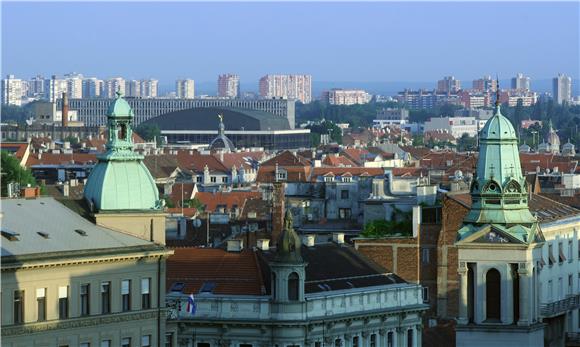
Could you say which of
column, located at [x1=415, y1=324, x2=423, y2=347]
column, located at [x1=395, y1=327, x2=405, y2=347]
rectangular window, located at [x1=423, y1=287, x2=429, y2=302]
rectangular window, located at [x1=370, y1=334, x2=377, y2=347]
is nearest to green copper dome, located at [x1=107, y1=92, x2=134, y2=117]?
rectangular window, located at [x1=370, y1=334, x2=377, y2=347]

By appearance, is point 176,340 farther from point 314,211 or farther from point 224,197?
point 224,197

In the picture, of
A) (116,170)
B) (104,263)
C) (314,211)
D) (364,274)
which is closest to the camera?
(104,263)

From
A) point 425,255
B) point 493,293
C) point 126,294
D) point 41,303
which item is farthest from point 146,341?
point 425,255

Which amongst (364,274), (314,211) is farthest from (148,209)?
(314,211)

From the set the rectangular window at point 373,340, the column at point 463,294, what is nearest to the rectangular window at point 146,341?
the column at point 463,294

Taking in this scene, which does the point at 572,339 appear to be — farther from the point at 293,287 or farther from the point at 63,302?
the point at 63,302

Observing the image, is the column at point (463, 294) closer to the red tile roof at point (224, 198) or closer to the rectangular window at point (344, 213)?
the rectangular window at point (344, 213)

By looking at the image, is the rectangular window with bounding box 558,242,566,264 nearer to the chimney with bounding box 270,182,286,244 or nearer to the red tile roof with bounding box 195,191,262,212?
the chimney with bounding box 270,182,286,244
